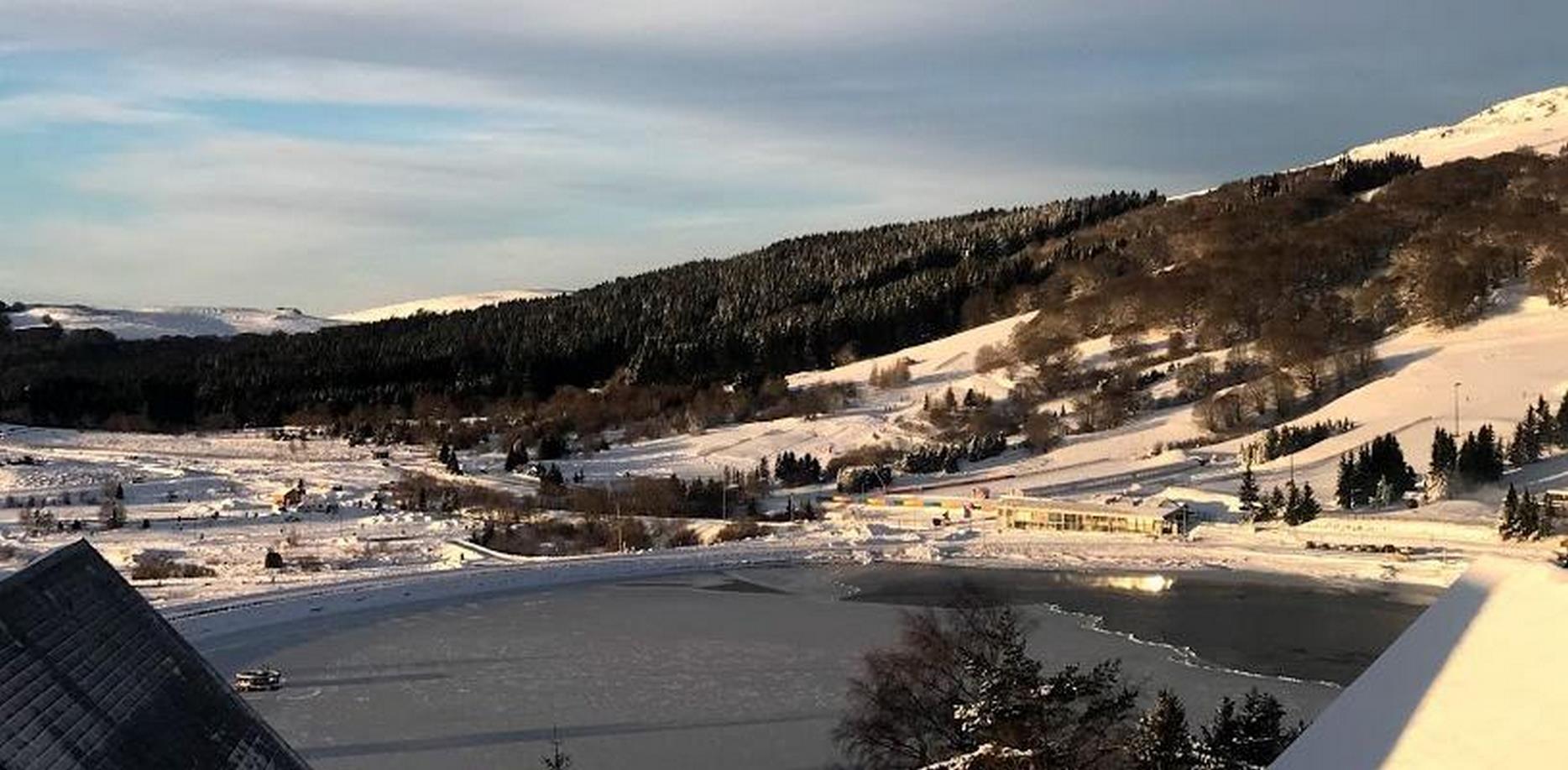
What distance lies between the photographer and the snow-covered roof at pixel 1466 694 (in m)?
5.93

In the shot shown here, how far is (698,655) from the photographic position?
23.8 metres

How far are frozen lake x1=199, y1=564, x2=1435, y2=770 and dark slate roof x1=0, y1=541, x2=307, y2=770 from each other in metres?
7.98

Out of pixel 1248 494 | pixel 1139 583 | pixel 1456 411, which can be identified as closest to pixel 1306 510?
pixel 1248 494

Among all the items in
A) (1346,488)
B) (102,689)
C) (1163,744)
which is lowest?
(1163,744)

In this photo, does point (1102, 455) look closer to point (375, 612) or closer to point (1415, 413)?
point (1415, 413)

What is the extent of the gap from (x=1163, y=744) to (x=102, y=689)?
883 cm

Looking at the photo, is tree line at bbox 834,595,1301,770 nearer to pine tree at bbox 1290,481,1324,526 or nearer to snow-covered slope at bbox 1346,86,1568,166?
pine tree at bbox 1290,481,1324,526

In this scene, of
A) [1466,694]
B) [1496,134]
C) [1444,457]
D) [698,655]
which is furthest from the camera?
[1496,134]

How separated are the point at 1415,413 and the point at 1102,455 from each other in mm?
12242

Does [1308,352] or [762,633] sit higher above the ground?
[1308,352]

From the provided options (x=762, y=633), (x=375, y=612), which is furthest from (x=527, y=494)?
(x=762, y=633)

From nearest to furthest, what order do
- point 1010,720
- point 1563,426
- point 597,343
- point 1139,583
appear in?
point 1010,720 < point 1139,583 < point 1563,426 < point 597,343

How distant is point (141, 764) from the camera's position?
7.42 metres

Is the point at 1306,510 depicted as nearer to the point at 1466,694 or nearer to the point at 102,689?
the point at 1466,694
